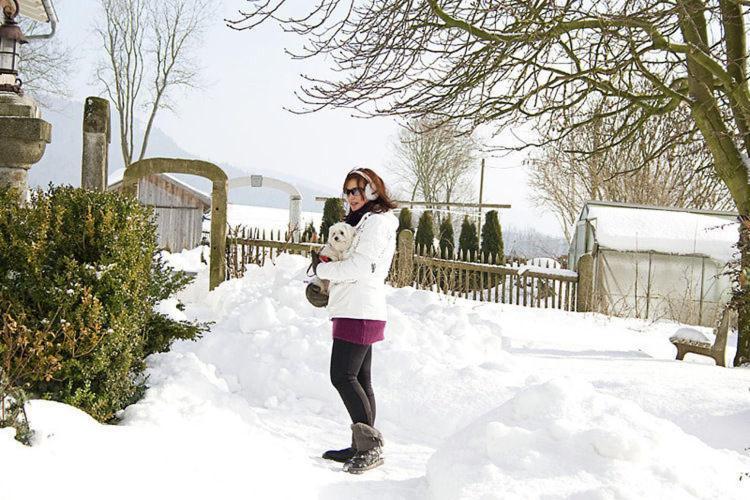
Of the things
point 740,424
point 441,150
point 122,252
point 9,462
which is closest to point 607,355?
point 740,424

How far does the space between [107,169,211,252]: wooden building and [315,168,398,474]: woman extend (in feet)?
72.2

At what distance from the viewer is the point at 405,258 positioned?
13922mm

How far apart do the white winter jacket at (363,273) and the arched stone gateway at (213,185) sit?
5690 millimetres

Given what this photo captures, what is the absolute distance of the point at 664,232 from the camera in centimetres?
1524

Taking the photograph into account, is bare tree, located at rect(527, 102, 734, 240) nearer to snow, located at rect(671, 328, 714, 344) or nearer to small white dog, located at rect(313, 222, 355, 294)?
snow, located at rect(671, 328, 714, 344)

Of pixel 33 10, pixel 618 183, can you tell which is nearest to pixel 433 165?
pixel 618 183

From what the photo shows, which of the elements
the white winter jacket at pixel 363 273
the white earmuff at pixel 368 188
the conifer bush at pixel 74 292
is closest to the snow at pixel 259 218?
the conifer bush at pixel 74 292

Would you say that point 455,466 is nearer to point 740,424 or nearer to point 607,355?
point 740,424

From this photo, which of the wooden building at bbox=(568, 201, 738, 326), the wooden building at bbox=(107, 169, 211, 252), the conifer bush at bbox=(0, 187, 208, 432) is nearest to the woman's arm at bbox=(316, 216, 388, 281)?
the conifer bush at bbox=(0, 187, 208, 432)

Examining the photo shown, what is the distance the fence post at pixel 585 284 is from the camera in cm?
1377

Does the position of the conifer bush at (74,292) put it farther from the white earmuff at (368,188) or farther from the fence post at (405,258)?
the fence post at (405,258)

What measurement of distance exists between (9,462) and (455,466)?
2.17 meters

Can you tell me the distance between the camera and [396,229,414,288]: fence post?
13.1 metres

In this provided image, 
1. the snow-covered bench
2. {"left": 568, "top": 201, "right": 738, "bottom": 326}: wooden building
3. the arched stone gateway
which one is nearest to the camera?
the snow-covered bench
